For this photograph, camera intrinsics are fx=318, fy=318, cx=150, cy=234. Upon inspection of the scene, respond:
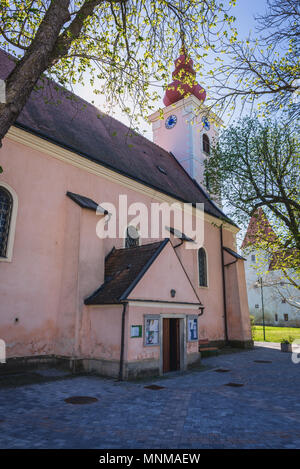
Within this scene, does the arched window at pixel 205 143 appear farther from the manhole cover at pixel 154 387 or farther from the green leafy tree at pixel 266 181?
the manhole cover at pixel 154 387

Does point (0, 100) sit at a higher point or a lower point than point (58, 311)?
higher

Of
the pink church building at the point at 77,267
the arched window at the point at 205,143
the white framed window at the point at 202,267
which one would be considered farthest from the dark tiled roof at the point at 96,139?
the arched window at the point at 205,143

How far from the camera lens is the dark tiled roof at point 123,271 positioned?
9.94 meters

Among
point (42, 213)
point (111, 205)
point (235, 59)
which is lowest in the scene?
point (42, 213)

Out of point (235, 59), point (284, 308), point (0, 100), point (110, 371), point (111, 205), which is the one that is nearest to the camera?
point (0, 100)

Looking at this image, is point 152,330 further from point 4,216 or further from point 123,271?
point 4,216

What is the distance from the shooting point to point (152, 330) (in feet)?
33.6

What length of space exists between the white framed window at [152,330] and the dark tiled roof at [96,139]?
547 centimetres

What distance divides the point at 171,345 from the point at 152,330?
1.90 m

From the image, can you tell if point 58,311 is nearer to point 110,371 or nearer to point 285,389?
point 110,371

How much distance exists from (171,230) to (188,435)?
36.3ft

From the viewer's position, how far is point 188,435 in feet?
16.0

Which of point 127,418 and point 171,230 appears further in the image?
point 171,230
